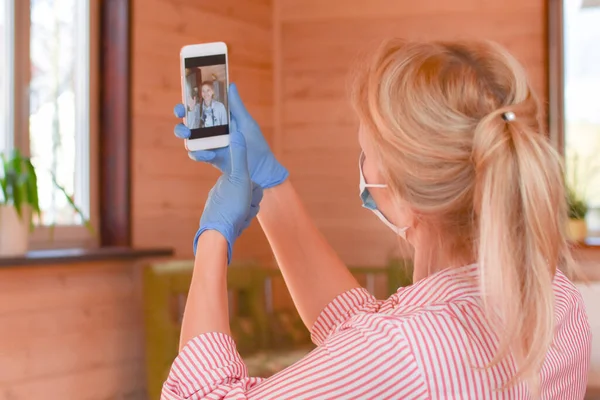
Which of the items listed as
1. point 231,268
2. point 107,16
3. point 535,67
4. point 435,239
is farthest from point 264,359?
point 435,239

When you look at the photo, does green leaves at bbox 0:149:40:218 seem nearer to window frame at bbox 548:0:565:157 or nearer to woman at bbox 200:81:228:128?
woman at bbox 200:81:228:128

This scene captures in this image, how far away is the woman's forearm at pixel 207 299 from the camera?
861 millimetres

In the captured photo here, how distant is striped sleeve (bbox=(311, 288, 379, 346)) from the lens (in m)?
1.11

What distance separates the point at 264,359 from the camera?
3.13 m

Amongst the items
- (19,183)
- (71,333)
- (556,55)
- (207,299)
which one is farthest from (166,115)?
(207,299)

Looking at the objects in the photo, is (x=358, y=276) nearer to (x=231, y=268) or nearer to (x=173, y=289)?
(x=231, y=268)

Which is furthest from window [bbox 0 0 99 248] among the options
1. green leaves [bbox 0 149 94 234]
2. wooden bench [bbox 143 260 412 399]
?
wooden bench [bbox 143 260 412 399]

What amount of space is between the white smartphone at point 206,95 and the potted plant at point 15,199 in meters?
1.77

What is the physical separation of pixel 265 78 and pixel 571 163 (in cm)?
148

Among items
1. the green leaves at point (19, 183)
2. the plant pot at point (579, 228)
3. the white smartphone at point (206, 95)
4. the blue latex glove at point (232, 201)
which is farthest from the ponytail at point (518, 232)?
the plant pot at point (579, 228)

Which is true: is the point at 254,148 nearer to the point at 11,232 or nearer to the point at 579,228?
the point at 11,232

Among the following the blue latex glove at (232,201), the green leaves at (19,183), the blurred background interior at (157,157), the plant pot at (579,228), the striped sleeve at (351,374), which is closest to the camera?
the striped sleeve at (351,374)

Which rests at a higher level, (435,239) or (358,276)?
(435,239)

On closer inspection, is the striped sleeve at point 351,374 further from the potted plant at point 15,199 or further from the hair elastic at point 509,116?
the potted plant at point 15,199
